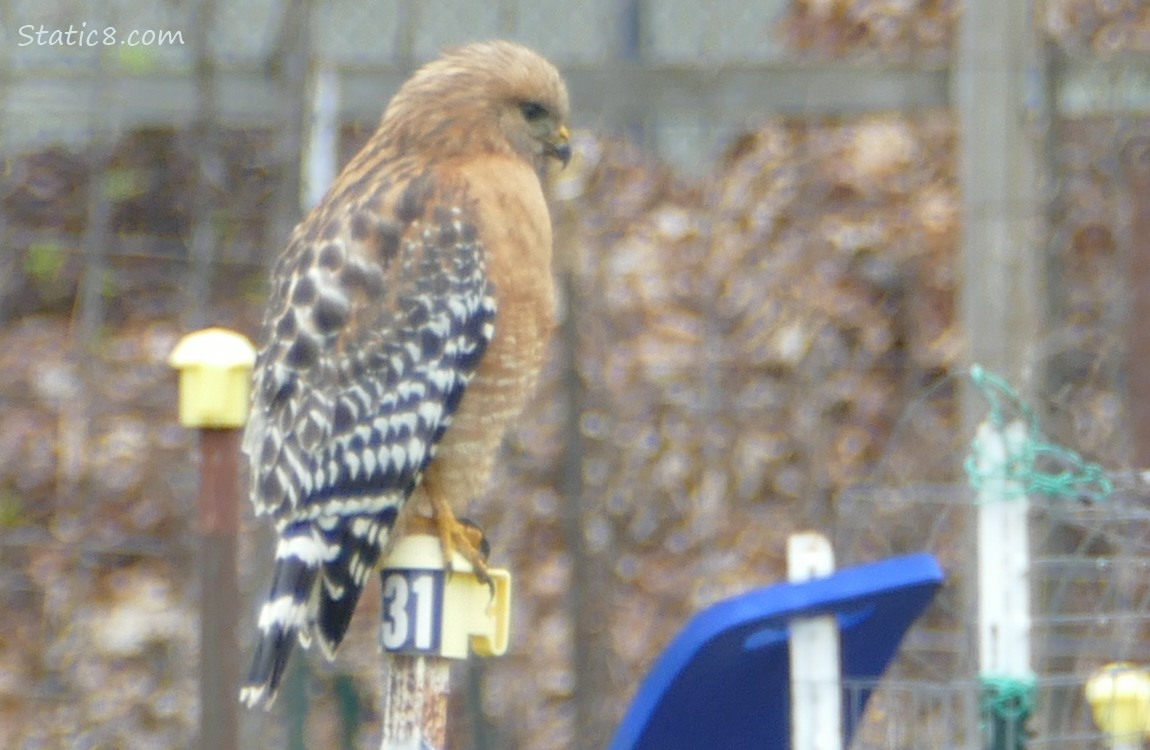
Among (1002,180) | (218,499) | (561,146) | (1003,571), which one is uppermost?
(1002,180)

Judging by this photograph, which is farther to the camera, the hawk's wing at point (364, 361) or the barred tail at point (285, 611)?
the hawk's wing at point (364, 361)

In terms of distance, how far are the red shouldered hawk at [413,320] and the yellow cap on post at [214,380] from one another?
0.52m

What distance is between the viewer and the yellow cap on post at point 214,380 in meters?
4.00

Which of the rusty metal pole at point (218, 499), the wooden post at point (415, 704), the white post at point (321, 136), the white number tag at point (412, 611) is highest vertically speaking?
the white post at point (321, 136)

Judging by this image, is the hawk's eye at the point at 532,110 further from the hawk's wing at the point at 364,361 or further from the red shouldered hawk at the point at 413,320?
the hawk's wing at the point at 364,361

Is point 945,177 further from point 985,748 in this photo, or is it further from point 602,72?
point 985,748

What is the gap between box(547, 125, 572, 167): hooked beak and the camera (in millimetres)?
3771

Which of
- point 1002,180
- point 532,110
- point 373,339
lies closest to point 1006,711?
point 373,339

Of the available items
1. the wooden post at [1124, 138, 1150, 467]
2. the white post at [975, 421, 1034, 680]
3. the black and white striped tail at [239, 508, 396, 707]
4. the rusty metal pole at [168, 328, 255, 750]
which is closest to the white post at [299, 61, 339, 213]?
the rusty metal pole at [168, 328, 255, 750]

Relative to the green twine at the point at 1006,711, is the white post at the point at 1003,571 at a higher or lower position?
higher

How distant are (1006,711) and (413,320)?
1.27m

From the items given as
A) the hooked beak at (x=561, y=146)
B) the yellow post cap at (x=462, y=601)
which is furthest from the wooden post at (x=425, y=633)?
the hooked beak at (x=561, y=146)

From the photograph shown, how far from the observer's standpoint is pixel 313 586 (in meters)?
3.14

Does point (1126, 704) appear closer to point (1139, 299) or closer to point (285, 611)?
point (285, 611)
